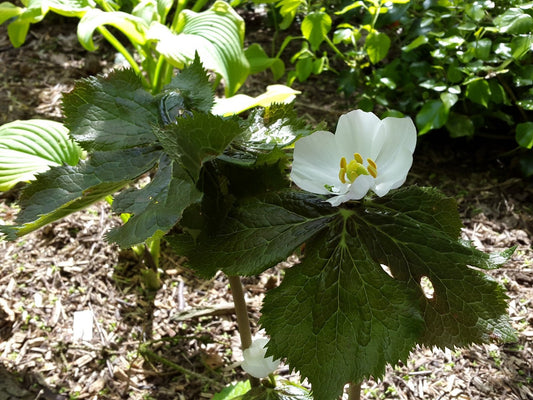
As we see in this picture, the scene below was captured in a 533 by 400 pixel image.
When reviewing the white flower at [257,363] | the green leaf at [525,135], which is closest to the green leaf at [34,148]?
the white flower at [257,363]

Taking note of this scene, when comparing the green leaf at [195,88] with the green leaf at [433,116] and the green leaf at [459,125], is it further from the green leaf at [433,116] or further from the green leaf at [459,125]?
the green leaf at [459,125]

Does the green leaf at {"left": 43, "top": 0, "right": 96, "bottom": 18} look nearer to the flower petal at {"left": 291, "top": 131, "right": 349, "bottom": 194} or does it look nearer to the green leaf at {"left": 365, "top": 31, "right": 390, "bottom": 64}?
the green leaf at {"left": 365, "top": 31, "right": 390, "bottom": 64}

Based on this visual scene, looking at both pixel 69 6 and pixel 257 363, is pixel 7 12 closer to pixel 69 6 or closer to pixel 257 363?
pixel 69 6

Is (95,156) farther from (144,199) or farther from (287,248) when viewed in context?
(287,248)

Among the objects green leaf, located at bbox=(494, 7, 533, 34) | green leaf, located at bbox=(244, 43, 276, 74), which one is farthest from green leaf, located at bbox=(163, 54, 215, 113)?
green leaf, located at bbox=(244, 43, 276, 74)

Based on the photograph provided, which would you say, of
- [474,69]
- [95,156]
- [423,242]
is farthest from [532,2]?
[95,156]

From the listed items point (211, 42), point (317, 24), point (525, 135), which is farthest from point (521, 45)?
point (211, 42)
